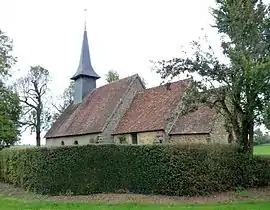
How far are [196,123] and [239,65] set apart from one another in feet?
33.4

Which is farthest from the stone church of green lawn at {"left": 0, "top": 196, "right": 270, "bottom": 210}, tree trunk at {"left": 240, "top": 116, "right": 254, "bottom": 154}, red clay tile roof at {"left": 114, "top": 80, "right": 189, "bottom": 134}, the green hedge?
green lawn at {"left": 0, "top": 196, "right": 270, "bottom": 210}

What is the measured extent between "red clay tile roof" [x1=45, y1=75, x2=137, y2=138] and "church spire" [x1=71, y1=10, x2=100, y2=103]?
1.14m

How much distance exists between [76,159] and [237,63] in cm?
946

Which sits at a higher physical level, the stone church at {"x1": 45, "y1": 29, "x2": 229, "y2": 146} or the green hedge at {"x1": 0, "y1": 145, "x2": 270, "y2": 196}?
the stone church at {"x1": 45, "y1": 29, "x2": 229, "y2": 146}

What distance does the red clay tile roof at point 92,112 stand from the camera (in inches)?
1364

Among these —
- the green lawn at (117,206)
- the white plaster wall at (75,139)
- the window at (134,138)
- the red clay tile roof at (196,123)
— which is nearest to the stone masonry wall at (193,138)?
the red clay tile roof at (196,123)

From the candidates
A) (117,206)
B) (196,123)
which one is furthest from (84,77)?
(117,206)

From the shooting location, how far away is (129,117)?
33.5 metres

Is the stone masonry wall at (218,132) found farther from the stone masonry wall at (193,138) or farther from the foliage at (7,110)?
the foliage at (7,110)

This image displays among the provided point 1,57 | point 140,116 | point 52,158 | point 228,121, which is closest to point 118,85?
point 140,116

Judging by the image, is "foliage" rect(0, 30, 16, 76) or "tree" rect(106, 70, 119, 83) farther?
"tree" rect(106, 70, 119, 83)

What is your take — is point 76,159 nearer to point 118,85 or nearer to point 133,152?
point 133,152

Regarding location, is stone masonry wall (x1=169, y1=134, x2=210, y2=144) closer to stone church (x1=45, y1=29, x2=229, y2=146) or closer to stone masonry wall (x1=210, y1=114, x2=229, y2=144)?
stone church (x1=45, y1=29, x2=229, y2=146)

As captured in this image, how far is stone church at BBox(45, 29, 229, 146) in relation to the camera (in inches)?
1099
